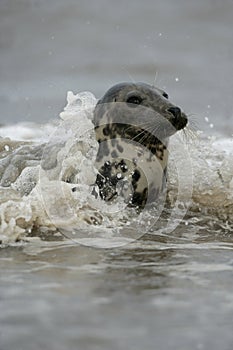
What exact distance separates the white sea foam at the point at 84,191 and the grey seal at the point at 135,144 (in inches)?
3.9

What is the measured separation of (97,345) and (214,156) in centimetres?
370

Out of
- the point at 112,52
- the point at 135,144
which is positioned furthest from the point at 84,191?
the point at 112,52

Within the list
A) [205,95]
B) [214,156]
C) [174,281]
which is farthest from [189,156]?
[205,95]

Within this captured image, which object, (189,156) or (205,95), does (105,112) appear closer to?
(189,156)

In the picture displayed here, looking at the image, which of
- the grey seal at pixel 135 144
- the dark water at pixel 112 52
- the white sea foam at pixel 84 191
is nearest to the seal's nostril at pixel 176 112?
the grey seal at pixel 135 144

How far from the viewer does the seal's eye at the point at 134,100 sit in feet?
14.4

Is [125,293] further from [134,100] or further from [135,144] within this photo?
[134,100]

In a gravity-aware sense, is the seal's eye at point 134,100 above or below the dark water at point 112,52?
below

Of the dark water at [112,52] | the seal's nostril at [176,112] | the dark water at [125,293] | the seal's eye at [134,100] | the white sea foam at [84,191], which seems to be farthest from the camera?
the dark water at [112,52]

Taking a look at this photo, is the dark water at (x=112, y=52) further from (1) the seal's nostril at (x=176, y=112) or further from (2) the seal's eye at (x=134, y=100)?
(1) the seal's nostril at (x=176, y=112)

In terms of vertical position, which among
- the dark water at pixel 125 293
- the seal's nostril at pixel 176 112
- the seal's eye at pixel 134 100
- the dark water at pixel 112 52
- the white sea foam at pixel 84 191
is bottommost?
the dark water at pixel 125 293

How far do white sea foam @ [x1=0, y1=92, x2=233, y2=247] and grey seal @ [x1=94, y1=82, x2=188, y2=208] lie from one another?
0.32 feet

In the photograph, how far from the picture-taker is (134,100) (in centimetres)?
441

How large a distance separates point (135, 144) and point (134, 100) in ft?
0.86
